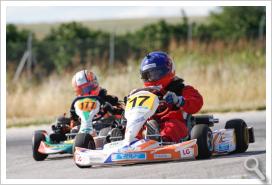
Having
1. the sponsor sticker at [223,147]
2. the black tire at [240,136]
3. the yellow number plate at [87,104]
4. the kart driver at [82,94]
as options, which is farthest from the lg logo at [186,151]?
the kart driver at [82,94]

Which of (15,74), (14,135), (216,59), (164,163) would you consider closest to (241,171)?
(164,163)

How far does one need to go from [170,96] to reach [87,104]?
227cm

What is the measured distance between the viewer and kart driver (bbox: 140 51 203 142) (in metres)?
10.7

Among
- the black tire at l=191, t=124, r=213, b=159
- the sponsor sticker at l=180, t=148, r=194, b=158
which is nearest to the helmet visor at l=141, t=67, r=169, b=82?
the black tire at l=191, t=124, r=213, b=159

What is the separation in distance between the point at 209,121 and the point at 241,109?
7178 millimetres

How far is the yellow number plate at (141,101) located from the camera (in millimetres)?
10648

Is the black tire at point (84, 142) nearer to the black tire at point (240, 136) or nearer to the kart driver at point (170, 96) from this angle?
the kart driver at point (170, 96)

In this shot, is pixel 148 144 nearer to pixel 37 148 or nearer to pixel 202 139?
pixel 202 139

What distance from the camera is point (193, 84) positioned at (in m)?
20.7

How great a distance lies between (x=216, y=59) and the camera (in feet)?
74.5

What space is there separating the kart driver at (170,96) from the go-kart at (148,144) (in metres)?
0.10

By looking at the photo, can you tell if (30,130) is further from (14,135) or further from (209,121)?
(209,121)

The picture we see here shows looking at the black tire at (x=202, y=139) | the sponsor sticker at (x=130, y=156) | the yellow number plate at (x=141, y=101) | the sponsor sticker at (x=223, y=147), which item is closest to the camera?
the sponsor sticker at (x=130, y=156)

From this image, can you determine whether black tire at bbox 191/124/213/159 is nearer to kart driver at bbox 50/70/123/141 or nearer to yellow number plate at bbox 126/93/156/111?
yellow number plate at bbox 126/93/156/111
